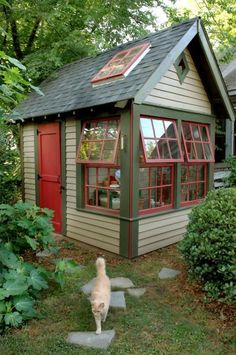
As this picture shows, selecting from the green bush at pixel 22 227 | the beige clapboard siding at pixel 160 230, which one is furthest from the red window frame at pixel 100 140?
the green bush at pixel 22 227

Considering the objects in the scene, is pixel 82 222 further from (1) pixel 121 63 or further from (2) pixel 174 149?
(1) pixel 121 63

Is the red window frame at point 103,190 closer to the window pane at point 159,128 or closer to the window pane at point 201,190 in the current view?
the window pane at point 159,128

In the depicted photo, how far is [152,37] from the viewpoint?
5719mm

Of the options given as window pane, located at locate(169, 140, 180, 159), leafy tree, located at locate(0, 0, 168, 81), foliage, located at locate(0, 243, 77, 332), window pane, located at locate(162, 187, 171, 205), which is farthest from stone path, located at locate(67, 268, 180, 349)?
leafy tree, located at locate(0, 0, 168, 81)

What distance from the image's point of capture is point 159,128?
5234mm

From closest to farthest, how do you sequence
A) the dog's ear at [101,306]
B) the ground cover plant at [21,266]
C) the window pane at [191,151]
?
the dog's ear at [101,306]
the ground cover plant at [21,266]
the window pane at [191,151]

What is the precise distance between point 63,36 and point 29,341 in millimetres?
9446

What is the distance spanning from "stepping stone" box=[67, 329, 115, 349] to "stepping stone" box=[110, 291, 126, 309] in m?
0.47

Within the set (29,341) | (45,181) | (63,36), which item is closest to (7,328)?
(29,341)

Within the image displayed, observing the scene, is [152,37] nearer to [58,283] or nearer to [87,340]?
[58,283]

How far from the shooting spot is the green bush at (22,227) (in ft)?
12.8

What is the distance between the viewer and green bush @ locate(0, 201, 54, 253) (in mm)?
3893

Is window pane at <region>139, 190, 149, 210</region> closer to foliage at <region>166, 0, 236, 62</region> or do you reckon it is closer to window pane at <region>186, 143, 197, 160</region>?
window pane at <region>186, 143, 197, 160</region>

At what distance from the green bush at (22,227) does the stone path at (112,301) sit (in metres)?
0.85
